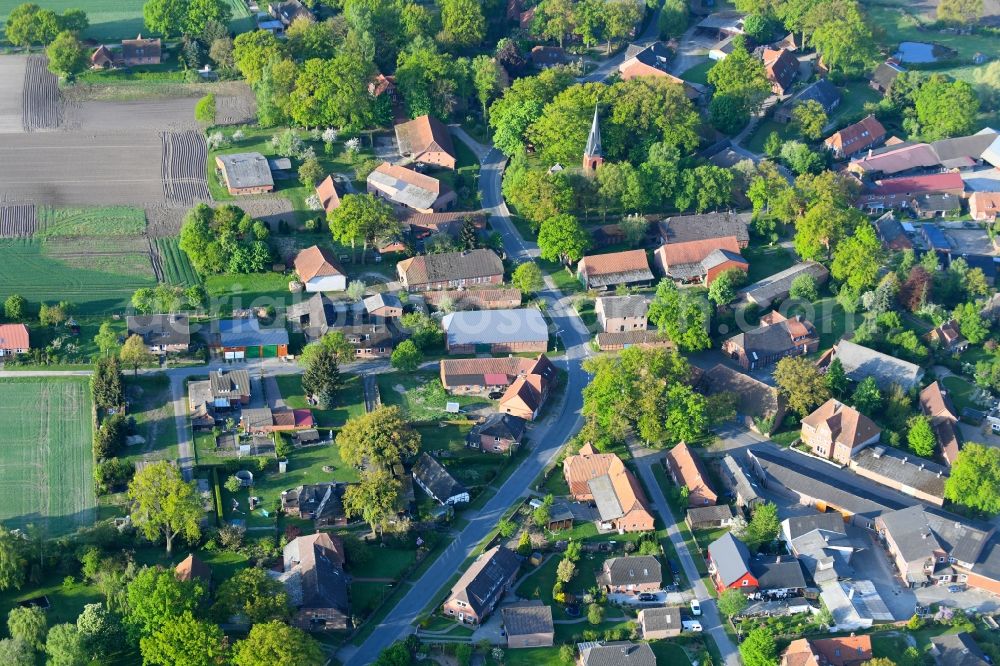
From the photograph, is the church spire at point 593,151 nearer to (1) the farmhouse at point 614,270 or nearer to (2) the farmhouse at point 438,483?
(1) the farmhouse at point 614,270

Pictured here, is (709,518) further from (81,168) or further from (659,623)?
(81,168)

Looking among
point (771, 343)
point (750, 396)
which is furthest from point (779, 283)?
point (750, 396)

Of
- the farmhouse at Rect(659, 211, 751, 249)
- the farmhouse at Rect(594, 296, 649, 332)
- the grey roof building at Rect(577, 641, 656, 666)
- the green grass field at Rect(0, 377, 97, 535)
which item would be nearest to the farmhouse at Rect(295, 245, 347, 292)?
the green grass field at Rect(0, 377, 97, 535)

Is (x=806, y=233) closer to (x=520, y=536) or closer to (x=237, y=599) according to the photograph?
(x=520, y=536)

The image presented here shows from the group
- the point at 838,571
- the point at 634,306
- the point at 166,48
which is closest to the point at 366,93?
the point at 166,48

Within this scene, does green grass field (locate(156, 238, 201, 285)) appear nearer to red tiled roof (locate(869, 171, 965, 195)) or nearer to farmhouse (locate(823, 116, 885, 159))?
red tiled roof (locate(869, 171, 965, 195))

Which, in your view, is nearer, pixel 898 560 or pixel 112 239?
pixel 898 560
